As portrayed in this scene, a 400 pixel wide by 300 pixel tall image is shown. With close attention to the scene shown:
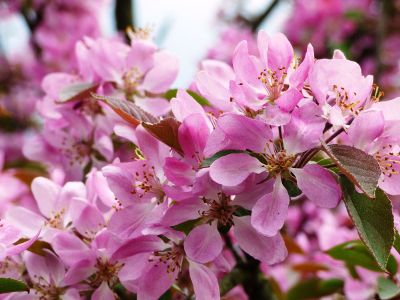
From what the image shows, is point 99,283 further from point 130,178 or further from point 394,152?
point 394,152

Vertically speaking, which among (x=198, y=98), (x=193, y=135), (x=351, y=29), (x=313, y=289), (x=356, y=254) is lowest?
(x=351, y=29)

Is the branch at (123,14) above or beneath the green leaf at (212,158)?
beneath

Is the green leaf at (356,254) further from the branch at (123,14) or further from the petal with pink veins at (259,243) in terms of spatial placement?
the branch at (123,14)

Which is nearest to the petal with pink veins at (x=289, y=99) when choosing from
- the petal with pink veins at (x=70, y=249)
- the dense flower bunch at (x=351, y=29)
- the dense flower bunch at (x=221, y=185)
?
the dense flower bunch at (x=221, y=185)

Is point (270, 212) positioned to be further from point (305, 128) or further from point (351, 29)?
point (351, 29)

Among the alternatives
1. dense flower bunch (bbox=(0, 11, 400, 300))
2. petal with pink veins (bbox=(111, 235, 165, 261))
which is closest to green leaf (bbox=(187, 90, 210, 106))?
dense flower bunch (bbox=(0, 11, 400, 300))

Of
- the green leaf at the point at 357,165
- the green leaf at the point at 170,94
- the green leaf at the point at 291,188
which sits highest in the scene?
the green leaf at the point at 357,165

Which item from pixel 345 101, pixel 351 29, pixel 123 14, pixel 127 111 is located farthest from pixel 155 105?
pixel 351 29
